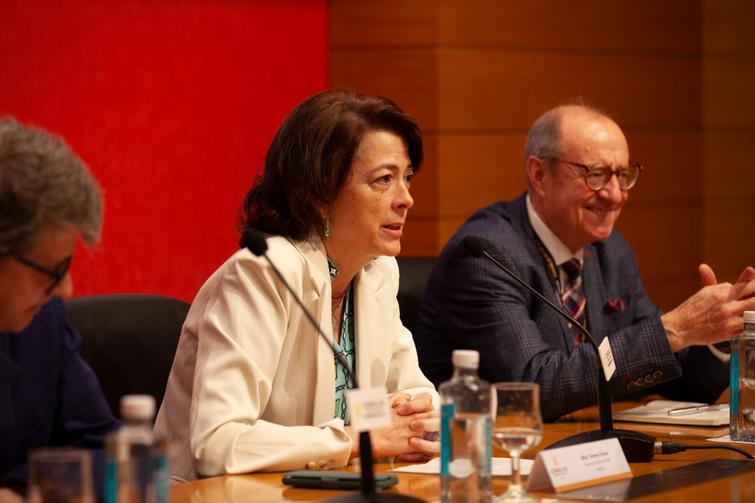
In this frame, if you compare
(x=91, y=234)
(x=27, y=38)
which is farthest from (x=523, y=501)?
(x=27, y=38)

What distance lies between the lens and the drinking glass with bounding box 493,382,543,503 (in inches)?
Result: 79.0

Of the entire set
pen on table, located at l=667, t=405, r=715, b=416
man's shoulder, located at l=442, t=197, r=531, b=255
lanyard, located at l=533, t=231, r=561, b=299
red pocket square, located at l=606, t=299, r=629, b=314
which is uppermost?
man's shoulder, located at l=442, t=197, r=531, b=255

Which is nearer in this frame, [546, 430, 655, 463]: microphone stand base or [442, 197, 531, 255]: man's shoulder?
[546, 430, 655, 463]: microphone stand base

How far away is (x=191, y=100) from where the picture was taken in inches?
175

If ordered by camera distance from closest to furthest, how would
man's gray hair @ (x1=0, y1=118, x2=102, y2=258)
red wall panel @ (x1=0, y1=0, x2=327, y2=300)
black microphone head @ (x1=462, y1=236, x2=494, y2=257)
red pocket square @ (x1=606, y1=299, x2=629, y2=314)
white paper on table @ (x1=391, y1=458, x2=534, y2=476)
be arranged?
1. man's gray hair @ (x1=0, y1=118, x2=102, y2=258)
2. white paper on table @ (x1=391, y1=458, x2=534, y2=476)
3. black microphone head @ (x1=462, y1=236, x2=494, y2=257)
4. red pocket square @ (x1=606, y1=299, x2=629, y2=314)
5. red wall panel @ (x1=0, y1=0, x2=327, y2=300)

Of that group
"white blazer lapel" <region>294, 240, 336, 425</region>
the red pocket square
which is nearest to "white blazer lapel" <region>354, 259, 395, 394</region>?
"white blazer lapel" <region>294, 240, 336, 425</region>

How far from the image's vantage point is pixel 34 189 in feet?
5.98

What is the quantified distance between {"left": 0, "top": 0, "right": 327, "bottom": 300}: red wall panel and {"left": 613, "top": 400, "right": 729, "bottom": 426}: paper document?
150 centimetres

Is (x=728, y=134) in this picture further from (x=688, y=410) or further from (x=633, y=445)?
(x=633, y=445)

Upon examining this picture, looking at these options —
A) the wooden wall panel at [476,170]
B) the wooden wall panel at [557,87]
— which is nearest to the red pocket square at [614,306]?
the wooden wall panel at [476,170]

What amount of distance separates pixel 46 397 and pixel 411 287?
5.78ft

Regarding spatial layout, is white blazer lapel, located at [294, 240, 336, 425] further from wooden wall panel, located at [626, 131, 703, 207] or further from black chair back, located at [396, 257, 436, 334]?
wooden wall panel, located at [626, 131, 703, 207]

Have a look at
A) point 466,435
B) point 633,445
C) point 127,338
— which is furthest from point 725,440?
point 127,338

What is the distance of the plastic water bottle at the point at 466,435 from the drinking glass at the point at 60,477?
68 cm
